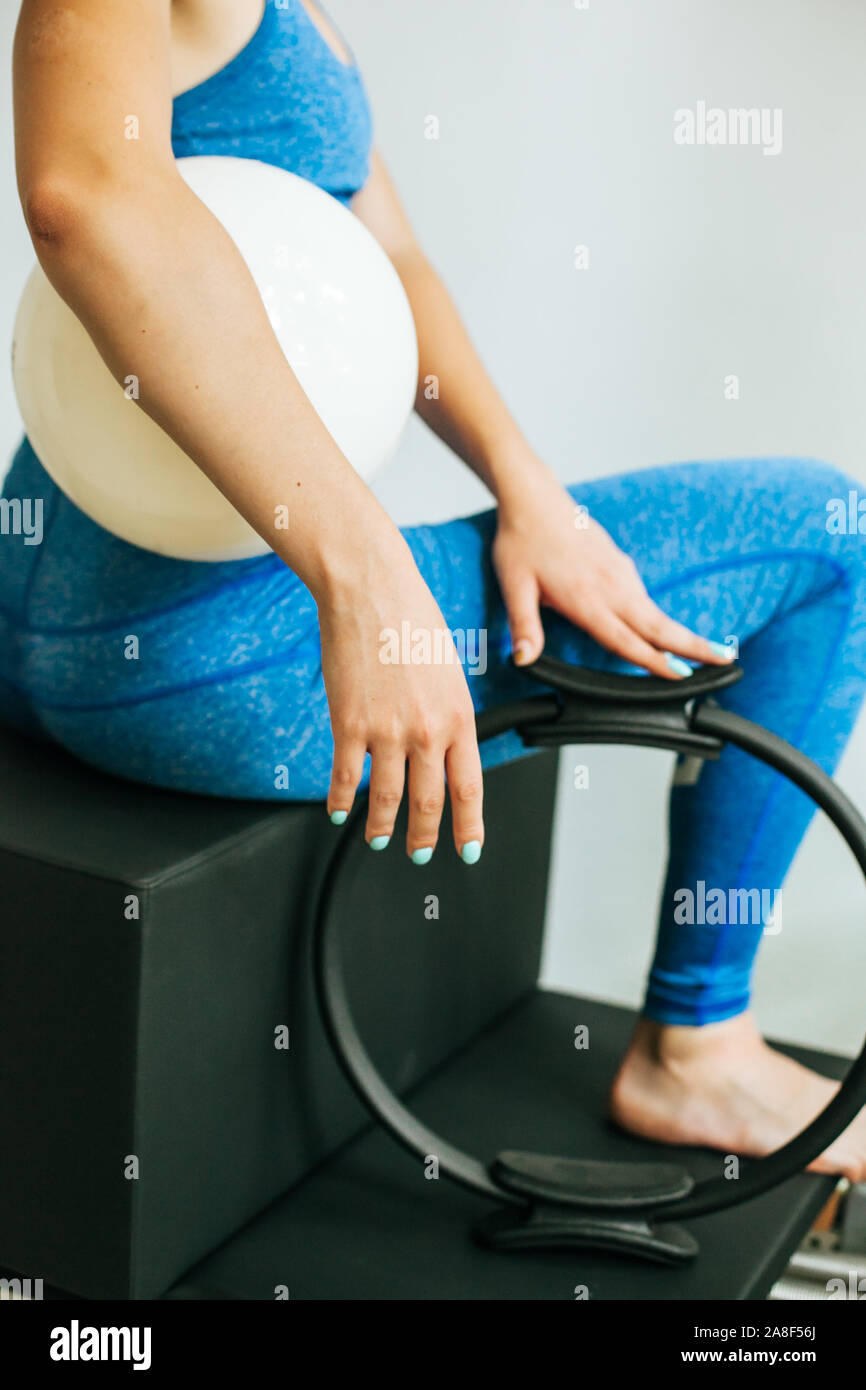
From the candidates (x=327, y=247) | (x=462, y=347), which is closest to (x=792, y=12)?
(x=462, y=347)

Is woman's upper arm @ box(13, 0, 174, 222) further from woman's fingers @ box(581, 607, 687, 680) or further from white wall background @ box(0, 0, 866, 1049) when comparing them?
white wall background @ box(0, 0, 866, 1049)

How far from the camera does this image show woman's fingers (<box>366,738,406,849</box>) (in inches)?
28.2

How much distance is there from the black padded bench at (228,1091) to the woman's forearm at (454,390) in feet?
1.11

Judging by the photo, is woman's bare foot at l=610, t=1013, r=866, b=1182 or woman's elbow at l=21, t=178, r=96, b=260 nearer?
woman's elbow at l=21, t=178, r=96, b=260

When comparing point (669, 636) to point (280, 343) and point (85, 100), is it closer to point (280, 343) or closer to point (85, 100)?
point (280, 343)

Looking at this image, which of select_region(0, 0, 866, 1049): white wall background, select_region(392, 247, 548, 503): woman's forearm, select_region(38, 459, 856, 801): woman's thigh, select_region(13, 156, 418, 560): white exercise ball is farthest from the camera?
select_region(0, 0, 866, 1049): white wall background

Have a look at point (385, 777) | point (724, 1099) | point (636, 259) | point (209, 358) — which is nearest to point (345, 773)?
point (385, 777)

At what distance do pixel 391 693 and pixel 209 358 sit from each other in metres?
0.20

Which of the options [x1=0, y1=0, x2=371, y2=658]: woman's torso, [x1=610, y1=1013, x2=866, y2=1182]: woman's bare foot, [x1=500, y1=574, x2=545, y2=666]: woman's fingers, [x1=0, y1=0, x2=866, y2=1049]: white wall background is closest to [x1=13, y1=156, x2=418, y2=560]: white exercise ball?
[x1=0, y1=0, x2=371, y2=658]: woman's torso

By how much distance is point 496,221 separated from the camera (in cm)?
174

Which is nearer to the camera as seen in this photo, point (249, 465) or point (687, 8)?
point (249, 465)

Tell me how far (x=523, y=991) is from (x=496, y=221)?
100 cm
